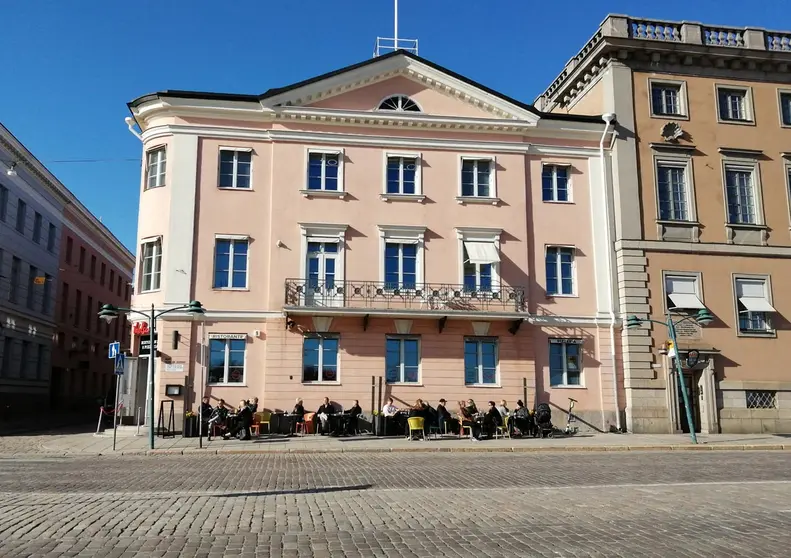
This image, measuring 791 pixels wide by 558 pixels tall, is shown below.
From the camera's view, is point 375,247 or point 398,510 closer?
point 398,510

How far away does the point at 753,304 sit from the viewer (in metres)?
27.9

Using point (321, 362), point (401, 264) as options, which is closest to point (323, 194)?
point (401, 264)

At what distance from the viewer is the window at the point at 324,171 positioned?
89.6ft

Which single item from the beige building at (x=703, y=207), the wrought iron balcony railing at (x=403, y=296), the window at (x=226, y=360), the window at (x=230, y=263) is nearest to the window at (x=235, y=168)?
the window at (x=230, y=263)

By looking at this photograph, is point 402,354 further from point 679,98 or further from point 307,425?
point 679,98

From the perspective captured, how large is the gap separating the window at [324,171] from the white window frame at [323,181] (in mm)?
39

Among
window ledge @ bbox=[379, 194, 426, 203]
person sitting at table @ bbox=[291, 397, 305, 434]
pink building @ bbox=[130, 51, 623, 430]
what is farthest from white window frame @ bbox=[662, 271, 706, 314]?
person sitting at table @ bbox=[291, 397, 305, 434]

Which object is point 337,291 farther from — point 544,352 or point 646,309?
point 646,309

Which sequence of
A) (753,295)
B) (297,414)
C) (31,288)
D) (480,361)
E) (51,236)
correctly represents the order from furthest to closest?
(51,236) → (31,288) → (753,295) → (480,361) → (297,414)

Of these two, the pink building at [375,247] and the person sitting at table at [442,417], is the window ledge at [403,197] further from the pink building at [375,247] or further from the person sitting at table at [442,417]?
the person sitting at table at [442,417]

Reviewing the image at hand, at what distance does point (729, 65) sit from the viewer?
29734 millimetres

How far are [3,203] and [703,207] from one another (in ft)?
105

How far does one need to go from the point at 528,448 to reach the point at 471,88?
14.5m

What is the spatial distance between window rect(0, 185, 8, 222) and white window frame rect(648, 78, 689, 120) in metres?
30.0
